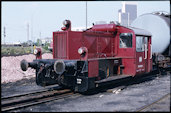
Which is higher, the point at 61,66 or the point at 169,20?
the point at 169,20

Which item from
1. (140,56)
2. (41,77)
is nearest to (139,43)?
(140,56)

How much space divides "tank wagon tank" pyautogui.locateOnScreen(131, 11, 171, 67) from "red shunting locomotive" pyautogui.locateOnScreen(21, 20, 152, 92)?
1.88 meters

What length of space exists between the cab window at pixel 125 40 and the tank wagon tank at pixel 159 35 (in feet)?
10.6

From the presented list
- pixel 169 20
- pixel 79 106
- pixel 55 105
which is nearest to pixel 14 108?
pixel 55 105

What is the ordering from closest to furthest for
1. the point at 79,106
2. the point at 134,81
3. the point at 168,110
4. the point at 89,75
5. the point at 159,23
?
the point at 168,110 → the point at 79,106 → the point at 89,75 → the point at 134,81 → the point at 159,23

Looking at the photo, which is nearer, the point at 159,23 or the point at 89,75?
the point at 89,75

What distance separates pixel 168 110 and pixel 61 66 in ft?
12.2

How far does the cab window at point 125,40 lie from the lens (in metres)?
10.1

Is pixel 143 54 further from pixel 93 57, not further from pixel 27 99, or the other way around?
pixel 27 99

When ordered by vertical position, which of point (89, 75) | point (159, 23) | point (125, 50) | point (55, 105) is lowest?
point (55, 105)

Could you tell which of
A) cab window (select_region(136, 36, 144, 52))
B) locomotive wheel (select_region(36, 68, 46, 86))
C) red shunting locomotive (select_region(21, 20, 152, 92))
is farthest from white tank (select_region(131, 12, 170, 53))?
locomotive wheel (select_region(36, 68, 46, 86))

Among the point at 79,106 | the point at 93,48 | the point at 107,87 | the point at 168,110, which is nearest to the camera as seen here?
the point at 168,110

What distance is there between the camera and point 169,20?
13.5 meters

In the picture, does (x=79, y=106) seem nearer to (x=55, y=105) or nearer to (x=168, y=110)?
(x=55, y=105)
